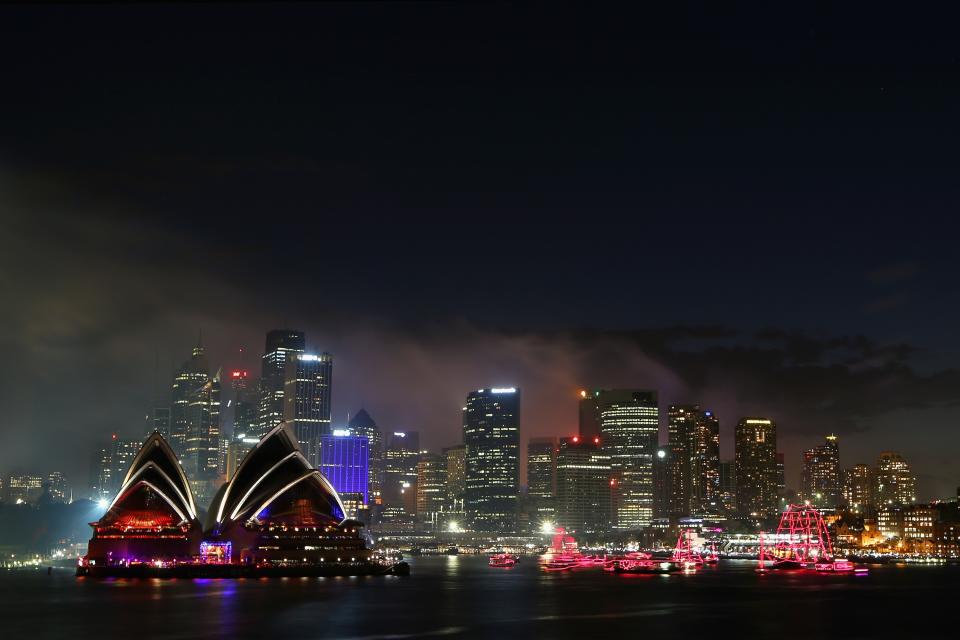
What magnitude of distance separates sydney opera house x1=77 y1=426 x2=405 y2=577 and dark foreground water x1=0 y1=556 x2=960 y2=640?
6.14m

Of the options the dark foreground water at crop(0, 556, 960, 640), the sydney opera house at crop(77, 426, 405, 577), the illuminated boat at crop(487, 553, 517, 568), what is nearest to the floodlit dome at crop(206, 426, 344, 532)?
the sydney opera house at crop(77, 426, 405, 577)

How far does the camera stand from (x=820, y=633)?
6362 cm

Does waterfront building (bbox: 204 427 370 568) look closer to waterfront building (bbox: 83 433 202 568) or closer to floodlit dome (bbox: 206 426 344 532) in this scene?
floodlit dome (bbox: 206 426 344 532)

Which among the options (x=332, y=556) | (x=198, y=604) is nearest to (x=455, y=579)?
(x=332, y=556)

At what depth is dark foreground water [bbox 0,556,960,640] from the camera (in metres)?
62.1

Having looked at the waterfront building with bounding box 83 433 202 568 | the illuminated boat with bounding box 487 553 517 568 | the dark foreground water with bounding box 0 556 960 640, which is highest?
the waterfront building with bounding box 83 433 202 568

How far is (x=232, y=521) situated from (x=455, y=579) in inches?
1283

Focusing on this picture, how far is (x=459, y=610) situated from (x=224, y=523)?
171 feet

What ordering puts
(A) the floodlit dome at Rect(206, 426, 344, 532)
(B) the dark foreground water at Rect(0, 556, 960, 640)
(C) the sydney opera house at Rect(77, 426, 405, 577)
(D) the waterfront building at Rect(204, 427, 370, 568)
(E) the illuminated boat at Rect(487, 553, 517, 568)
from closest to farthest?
(B) the dark foreground water at Rect(0, 556, 960, 640) → (C) the sydney opera house at Rect(77, 426, 405, 577) → (D) the waterfront building at Rect(204, 427, 370, 568) → (A) the floodlit dome at Rect(206, 426, 344, 532) → (E) the illuminated boat at Rect(487, 553, 517, 568)

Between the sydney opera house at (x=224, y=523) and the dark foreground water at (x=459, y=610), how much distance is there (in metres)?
6.14

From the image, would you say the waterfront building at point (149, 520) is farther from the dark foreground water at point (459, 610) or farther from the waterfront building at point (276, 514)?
the dark foreground water at point (459, 610)

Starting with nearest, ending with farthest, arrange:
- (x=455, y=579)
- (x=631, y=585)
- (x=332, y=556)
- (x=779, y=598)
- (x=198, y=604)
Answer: (x=198, y=604), (x=779, y=598), (x=631, y=585), (x=332, y=556), (x=455, y=579)

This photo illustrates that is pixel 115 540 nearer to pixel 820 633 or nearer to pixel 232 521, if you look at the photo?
pixel 232 521

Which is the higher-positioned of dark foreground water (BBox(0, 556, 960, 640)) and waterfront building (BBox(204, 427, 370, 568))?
waterfront building (BBox(204, 427, 370, 568))
